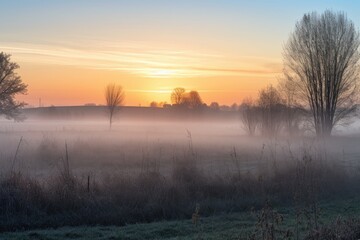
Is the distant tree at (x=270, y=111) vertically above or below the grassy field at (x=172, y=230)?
above

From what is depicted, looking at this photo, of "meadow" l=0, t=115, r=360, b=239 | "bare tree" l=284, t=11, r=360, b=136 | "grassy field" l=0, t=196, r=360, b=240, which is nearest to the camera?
"grassy field" l=0, t=196, r=360, b=240

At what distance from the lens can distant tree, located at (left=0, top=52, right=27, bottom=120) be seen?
4634cm

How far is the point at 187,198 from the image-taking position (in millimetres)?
14477

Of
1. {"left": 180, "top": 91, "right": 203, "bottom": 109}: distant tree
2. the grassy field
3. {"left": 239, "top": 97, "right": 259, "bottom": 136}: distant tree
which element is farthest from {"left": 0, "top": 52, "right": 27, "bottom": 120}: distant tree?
{"left": 180, "top": 91, "right": 203, "bottom": 109}: distant tree

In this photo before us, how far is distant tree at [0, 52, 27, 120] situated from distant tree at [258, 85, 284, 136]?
26802mm

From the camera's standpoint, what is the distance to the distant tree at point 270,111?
1932 inches

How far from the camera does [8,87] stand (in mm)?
46688

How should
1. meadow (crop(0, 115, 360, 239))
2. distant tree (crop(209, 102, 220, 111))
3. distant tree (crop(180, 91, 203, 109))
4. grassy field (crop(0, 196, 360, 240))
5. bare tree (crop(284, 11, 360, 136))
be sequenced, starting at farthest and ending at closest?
distant tree (crop(209, 102, 220, 111)), distant tree (crop(180, 91, 203, 109)), bare tree (crop(284, 11, 360, 136)), meadow (crop(0, 115, 360, 239)), grassy field (crop(0, 196, 360, 240))

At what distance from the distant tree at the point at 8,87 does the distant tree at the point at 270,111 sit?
87.9ft

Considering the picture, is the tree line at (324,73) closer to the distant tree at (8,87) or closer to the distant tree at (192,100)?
the distant tree at (8,87)

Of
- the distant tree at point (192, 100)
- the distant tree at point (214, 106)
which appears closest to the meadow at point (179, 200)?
the distant tree at point (192, 100)

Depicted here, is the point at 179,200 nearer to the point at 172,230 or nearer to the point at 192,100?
the point at 172,230

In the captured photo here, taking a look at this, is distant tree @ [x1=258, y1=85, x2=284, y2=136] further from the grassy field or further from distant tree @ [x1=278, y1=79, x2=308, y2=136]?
the grassy field

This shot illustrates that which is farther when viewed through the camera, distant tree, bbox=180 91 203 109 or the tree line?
distant tree, bbox=180 91 203 109
